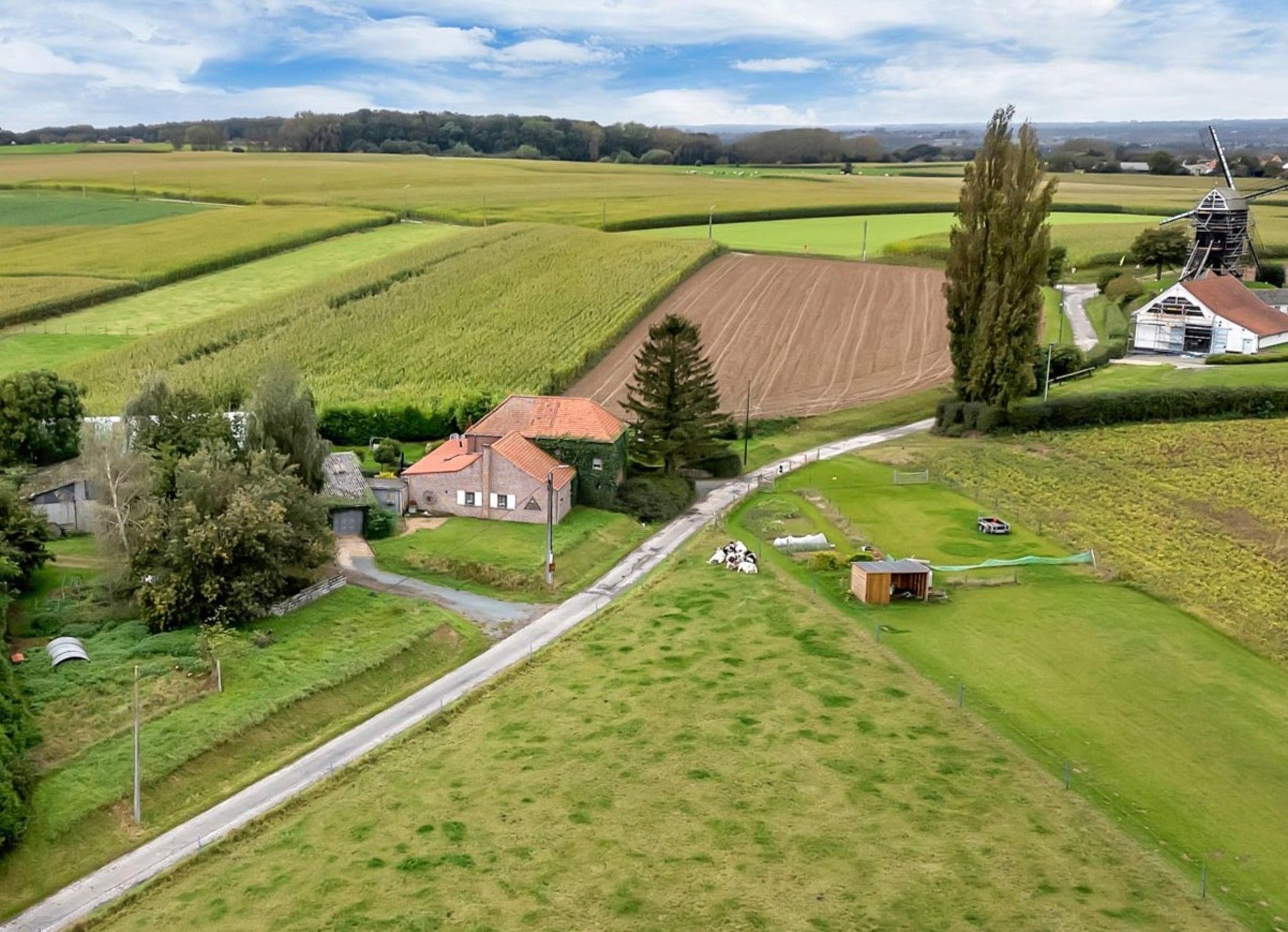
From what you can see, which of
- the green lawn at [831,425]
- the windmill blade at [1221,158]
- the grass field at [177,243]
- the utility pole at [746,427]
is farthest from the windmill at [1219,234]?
the grass field at [177,243]

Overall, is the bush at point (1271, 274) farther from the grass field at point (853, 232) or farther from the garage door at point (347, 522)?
the garage door at point (347, 522)

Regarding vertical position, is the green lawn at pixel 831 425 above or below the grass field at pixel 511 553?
above

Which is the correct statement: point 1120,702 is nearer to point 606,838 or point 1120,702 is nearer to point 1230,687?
point 1230,687

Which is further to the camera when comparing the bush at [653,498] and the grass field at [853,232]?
the grass field at [853,232]

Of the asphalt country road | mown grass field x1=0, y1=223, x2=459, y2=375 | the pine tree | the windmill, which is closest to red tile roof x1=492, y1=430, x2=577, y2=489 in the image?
the pine tree

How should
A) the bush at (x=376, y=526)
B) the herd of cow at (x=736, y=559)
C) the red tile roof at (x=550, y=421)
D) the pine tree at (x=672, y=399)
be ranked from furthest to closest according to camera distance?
the pine tree at (x=672, y=399) < the red tile roof at (x=550, y=421) < the bush at (x=376, y=526) < the herd of cow at (x=736, y=559)

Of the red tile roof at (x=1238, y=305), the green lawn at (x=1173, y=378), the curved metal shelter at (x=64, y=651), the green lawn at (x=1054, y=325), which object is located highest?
the red tile roof at (x=1238, y=305)

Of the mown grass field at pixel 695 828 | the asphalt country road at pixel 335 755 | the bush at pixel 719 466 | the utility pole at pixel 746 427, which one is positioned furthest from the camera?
the utility pole at pixel 746 427

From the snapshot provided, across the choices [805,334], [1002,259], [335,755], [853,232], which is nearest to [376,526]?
[335,755]
